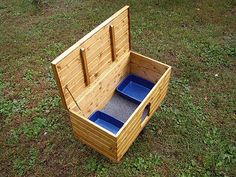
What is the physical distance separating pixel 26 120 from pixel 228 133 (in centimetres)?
282

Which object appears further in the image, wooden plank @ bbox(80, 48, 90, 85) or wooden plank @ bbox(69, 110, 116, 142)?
wooden plank @ bbox(80, 48, 90, 85)

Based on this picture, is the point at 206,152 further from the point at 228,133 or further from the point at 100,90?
the point at 100,90

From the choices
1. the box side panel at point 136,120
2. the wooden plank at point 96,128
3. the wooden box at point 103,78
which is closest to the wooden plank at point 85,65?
the wooden box at point 103,78

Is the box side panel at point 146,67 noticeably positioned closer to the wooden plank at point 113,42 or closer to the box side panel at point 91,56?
the box side panel at point 91,56

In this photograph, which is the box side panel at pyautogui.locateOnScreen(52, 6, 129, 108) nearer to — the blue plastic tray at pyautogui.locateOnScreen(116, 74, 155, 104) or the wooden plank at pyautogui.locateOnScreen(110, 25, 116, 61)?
the wooden plank at pyautogui.locateOnScreen(110, 25, 116, 61)

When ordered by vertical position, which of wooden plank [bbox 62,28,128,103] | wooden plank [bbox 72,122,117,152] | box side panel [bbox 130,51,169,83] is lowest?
wooden plank [bbox 72,122,117,152]

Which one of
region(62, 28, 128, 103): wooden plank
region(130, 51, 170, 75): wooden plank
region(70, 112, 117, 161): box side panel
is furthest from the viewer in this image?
region(130, 51, 170, 75): wooden plank

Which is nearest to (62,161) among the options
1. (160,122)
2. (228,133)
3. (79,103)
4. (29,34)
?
(79,103)

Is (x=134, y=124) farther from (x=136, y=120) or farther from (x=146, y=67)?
(x=146, y=67)

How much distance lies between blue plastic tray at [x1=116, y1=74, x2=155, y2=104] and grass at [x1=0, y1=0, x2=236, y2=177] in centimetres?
35

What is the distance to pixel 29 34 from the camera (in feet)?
18.5

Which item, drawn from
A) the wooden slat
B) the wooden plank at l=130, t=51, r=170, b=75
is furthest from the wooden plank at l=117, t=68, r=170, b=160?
the wooden slat

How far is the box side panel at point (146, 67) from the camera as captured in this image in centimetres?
372

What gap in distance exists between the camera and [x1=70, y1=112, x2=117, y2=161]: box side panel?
2904 mm
